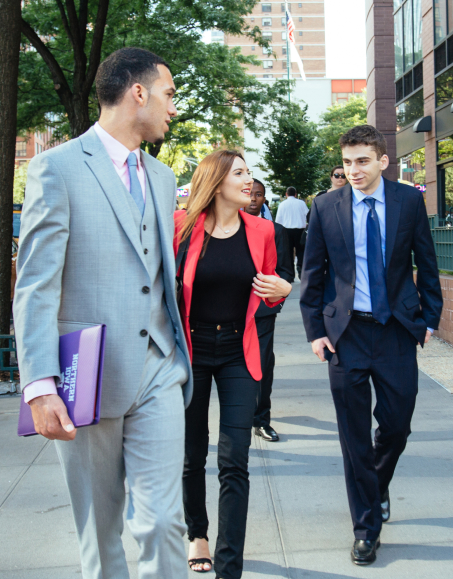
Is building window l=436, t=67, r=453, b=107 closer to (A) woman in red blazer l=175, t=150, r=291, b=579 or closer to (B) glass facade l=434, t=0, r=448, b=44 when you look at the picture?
(B) glass facade l=434, t=0, r=448, b=44

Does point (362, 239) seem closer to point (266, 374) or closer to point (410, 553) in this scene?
point (410, 553)

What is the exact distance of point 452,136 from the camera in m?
13.4

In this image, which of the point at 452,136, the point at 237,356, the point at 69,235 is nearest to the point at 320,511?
the point at 237,356

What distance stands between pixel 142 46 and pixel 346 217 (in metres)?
14.8

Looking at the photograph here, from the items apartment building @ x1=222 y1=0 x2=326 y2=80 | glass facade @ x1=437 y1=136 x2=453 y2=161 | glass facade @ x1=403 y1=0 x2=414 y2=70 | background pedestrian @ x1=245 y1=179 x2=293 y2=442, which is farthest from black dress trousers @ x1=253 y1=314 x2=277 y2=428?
apartment building @ x1=222 y1=0 x2=326 y2=80

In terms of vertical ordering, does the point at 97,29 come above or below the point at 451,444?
above

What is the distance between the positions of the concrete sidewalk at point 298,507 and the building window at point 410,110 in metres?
11.7

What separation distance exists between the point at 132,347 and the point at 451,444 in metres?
3.51

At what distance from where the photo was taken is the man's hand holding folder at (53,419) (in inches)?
80.3

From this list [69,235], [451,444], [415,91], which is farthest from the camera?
[415,91]

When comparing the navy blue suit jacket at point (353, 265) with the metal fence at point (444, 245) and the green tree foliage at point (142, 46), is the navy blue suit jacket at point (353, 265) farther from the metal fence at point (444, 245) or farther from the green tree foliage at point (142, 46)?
the green tree foliage at point (142, 46)

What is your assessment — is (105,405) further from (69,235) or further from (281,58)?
(281,58)

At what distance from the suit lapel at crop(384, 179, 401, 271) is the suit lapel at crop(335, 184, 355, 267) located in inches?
6.9

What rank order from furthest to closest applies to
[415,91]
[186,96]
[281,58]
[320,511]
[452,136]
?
[281,58], [186,96], [415,91], [452,136], [320,511]
